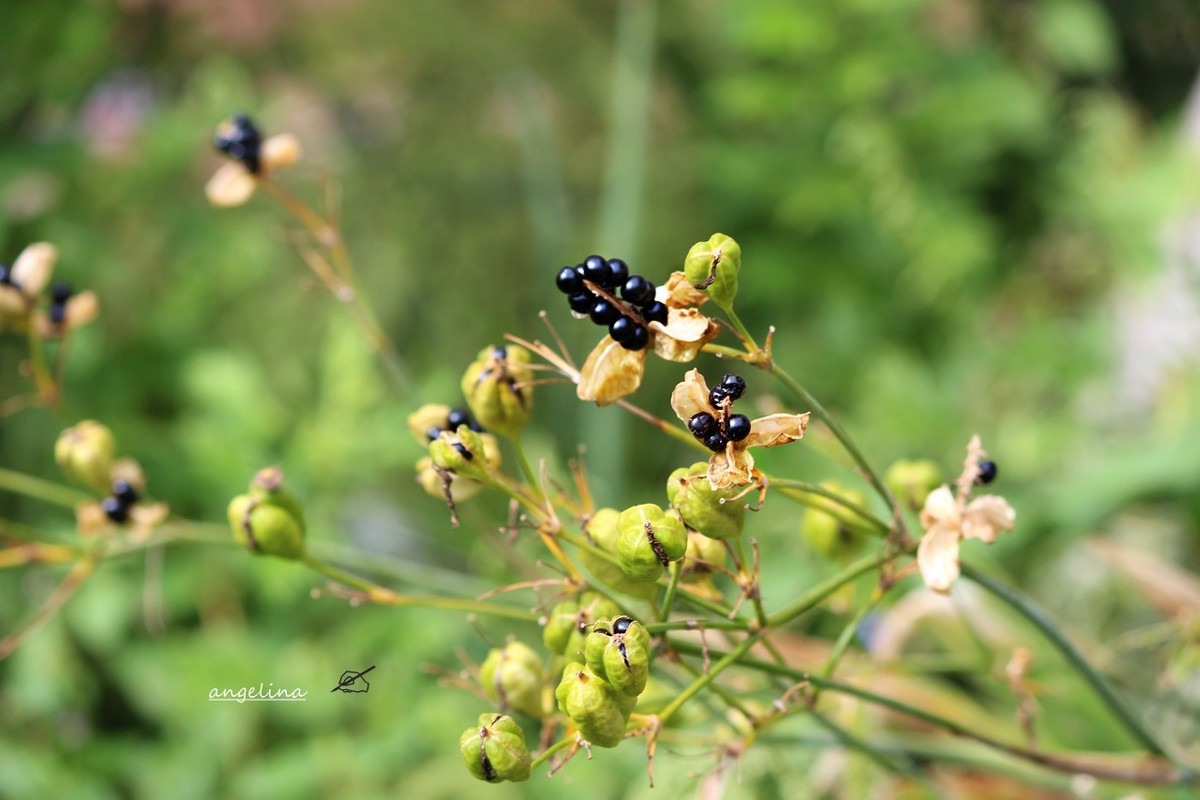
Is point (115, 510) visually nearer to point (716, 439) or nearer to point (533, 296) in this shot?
point (716, 439)

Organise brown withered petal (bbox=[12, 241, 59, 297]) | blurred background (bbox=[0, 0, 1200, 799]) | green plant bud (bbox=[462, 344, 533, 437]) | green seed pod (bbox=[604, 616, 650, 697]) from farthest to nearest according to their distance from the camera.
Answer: blurred background (bbox=[0, 0, 1200, 799]), brown withered petal (bbox=[12, 241, 59, 297]), green plant bud (bbox=[462, 344, 533, 437]), green seed pod (bbox=[604, 616, 650, 697])

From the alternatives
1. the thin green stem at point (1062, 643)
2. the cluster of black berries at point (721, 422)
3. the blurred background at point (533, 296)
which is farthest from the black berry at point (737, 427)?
the blurred background at point (533, 296)

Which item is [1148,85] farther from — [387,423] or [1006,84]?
[387,423]

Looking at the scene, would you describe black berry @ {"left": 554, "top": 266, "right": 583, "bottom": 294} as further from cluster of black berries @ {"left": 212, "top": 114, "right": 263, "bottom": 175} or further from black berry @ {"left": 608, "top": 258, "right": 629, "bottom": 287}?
cluster of black berries @ {"left": 212, "top": 114, "right": 263, "bottom": 175}

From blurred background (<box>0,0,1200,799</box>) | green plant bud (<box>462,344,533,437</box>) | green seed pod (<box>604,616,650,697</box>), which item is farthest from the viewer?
blurred background (<box>0,0,1200,799</box>)
